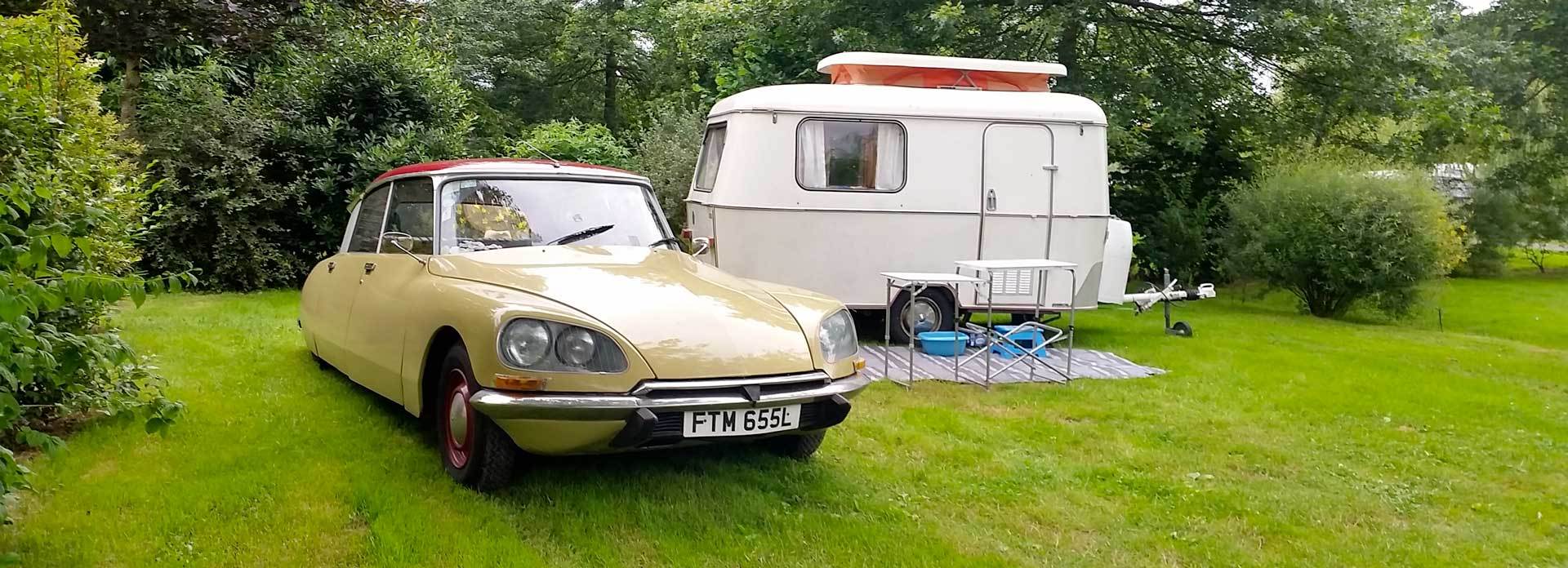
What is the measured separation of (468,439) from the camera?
14.2 feet

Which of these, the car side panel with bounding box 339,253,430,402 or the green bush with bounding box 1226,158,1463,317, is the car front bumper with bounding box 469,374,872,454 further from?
the green bush with bounding box 1226,158,1463,317

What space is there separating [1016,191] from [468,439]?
652cm

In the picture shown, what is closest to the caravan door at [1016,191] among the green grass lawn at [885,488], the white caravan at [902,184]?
the white caravan at [902,184]

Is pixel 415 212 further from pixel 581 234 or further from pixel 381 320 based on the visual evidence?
pixel 581 234

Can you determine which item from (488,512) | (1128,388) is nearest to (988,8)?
(1128,388)

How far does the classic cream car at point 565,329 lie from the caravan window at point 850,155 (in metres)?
3.62

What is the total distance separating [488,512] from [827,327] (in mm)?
1616

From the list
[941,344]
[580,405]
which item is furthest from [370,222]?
[941,344]

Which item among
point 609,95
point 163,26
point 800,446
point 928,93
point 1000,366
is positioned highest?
point 609,95

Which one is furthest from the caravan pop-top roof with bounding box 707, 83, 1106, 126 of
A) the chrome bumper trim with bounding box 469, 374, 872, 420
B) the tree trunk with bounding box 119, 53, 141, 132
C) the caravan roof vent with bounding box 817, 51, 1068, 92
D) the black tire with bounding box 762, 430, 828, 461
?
the tree trunk with bounding box 119, 53, 141, 132

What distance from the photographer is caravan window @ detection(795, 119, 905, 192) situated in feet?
30.3

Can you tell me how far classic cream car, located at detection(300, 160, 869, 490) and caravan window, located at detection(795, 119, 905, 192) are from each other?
3621 mm

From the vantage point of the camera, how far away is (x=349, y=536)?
12.7 feet

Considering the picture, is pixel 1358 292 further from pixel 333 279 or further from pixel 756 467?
pixel 333 279
